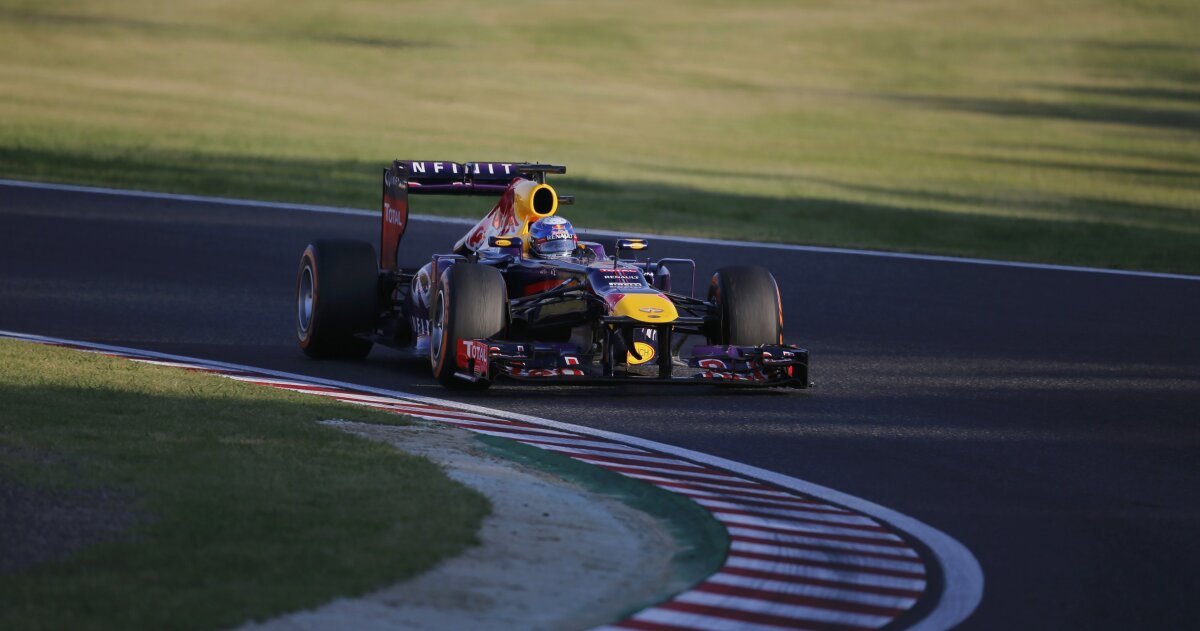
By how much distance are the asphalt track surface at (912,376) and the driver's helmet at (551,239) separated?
1.24 metres

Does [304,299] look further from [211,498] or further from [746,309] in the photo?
[211,498]

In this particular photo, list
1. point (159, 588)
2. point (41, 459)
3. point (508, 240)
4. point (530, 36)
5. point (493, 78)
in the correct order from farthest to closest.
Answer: point (530, 36) < point (493, 78) < point (508, 240) < point (41, 459) < point (159, 588)

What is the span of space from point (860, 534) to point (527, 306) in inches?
187

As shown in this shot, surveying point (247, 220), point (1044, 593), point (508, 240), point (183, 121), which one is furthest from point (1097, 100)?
point (1044, 593)

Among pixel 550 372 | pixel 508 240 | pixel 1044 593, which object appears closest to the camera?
pixel 1044 593

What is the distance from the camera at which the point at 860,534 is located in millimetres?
8422

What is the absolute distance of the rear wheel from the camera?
505 inches

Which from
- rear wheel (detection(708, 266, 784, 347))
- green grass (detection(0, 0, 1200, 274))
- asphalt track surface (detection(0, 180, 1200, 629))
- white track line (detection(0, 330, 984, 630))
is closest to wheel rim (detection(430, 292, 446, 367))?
asphalt track surface (detection(0, 180, 1200, 629))

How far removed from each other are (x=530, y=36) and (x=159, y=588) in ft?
173

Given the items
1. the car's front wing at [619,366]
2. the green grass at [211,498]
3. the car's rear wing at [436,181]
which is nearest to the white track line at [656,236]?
the car's rear wing at [436,181]

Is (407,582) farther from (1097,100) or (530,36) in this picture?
(530,36)

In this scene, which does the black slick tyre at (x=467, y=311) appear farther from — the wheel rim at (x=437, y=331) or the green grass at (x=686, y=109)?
the green grass at (x=686, y=109)

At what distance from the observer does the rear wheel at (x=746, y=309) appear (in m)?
12.8

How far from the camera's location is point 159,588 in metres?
6.57
